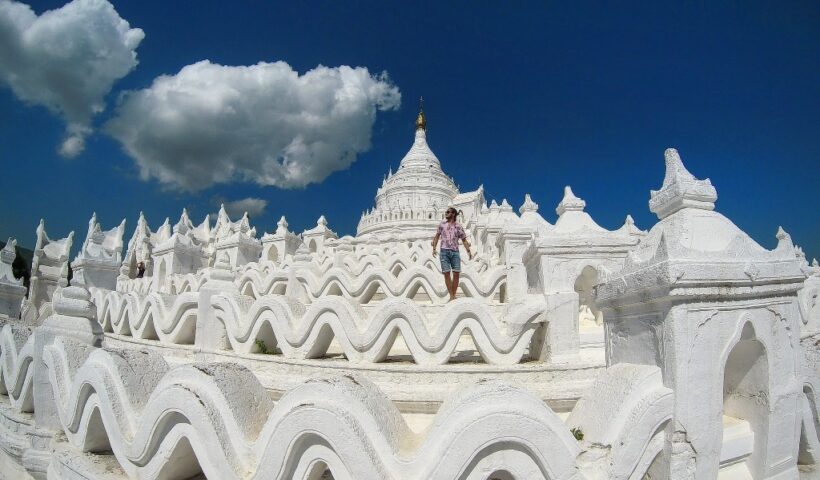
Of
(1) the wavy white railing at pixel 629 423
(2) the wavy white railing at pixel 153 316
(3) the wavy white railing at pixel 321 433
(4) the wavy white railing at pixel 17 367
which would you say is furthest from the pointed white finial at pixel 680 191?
(2) the wavy white railing at pixel 153 316

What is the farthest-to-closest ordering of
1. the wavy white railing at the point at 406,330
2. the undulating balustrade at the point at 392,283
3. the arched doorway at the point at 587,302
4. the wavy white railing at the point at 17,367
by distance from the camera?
1. the undulating balustrade at the point at 392,283
2. the arched doorway at the point at 587,302
3. the wavy white railing at the point at 406,330
4. the wavy white railing at the point at 17,367

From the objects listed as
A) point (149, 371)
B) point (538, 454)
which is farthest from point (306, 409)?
point (149, 371)

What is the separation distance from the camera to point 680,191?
8.94ft

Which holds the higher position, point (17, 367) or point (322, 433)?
point (17, 367)

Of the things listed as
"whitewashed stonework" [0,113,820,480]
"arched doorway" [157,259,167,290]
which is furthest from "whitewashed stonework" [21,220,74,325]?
"whitewashed stonework" [0,113,820,480]

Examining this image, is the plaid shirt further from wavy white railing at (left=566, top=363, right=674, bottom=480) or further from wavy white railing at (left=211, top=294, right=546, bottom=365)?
wavy white railing at (left=566, top=363, right=674, bottom=480)

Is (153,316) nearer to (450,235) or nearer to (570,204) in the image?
(450,235)

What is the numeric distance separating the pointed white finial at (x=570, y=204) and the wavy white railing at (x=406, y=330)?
2778 millimetres

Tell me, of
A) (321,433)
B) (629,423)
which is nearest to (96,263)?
(321,433)

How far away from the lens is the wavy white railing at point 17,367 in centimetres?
431

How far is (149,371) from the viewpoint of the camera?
316 centimetres

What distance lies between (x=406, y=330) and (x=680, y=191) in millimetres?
3130

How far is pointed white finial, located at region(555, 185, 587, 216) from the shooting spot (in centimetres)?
718

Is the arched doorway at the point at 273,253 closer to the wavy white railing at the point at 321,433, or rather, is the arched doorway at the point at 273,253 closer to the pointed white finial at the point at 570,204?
the pointed white finial at the point at 570,204
